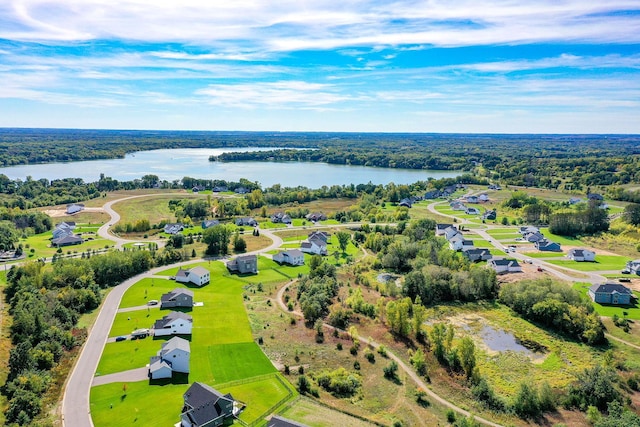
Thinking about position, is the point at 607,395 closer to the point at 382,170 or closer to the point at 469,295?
the point at 469,295

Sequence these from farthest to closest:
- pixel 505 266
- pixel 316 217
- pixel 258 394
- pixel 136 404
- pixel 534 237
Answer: pixel 316 217 → pixel 534 237 → pixel 505 266 → pixel 258 394 → pixel 136 404

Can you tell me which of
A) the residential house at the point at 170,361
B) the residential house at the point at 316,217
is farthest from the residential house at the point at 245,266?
the residential house at the point at 316,217

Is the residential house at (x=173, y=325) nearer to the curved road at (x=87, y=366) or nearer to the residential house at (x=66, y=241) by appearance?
the curved road at (x=87, y=366)

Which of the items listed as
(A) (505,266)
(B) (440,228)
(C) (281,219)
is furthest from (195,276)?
(B) (440,228)

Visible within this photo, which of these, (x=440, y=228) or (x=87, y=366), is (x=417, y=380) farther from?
(x=440, y=228)

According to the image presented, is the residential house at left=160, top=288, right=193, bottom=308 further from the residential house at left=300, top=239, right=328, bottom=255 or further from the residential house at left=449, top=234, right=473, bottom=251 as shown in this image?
the residential house at left=449, top=234, right=473, bottom=251

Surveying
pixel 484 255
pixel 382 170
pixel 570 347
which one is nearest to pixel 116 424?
pixel 570 347

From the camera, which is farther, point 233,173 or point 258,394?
point 233,173
